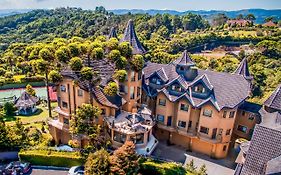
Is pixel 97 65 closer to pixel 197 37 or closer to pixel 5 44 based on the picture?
pixel 197 37

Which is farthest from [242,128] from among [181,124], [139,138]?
[139,138]

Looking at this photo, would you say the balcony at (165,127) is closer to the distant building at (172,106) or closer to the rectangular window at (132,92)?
the distant building at (172,106)

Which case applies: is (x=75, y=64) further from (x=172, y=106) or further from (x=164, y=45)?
(x=164, y=45)

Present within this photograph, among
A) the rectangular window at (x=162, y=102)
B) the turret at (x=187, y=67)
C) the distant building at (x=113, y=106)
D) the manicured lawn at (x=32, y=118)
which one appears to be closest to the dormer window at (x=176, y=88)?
the turret at (x=187, y=67)

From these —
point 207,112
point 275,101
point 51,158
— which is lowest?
point 51,158

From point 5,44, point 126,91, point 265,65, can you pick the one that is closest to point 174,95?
point 126,91

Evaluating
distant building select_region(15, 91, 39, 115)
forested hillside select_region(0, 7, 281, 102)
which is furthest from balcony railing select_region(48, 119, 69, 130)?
distant building select_region(15, 91, 39, 115)

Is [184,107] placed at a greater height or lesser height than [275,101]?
lesser
